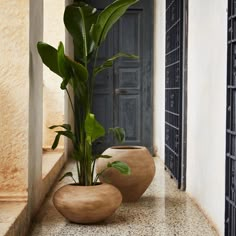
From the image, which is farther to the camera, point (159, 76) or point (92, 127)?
point (159, 76)

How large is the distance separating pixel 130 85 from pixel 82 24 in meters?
4.58

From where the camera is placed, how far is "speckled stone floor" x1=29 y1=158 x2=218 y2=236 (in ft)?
12.8

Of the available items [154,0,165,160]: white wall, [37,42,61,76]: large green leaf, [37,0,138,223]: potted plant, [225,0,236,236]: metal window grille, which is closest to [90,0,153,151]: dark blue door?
[154,0,165,160]: white wall

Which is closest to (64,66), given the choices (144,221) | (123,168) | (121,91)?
(123,168)

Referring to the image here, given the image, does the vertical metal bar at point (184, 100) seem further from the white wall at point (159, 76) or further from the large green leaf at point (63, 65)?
the white wall at point (159, 76)

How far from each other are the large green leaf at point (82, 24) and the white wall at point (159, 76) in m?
3.37

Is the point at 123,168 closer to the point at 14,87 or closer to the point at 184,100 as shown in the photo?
the point at 14,87

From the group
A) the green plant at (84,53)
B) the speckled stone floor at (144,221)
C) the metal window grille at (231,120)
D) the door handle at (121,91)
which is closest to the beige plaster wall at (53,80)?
the door handle at (121,91)

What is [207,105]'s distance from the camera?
4438 millimetres

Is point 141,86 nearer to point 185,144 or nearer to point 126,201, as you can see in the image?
point 185,144

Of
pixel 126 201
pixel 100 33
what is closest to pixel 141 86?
pixel 126 201

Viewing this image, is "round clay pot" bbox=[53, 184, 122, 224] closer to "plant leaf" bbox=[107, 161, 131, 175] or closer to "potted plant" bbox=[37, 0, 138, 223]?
"potted plant" bbox=[37, 0, 138, 223]

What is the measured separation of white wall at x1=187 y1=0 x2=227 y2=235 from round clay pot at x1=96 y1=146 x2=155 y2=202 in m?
0.45

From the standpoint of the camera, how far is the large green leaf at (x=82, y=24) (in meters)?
4.26
